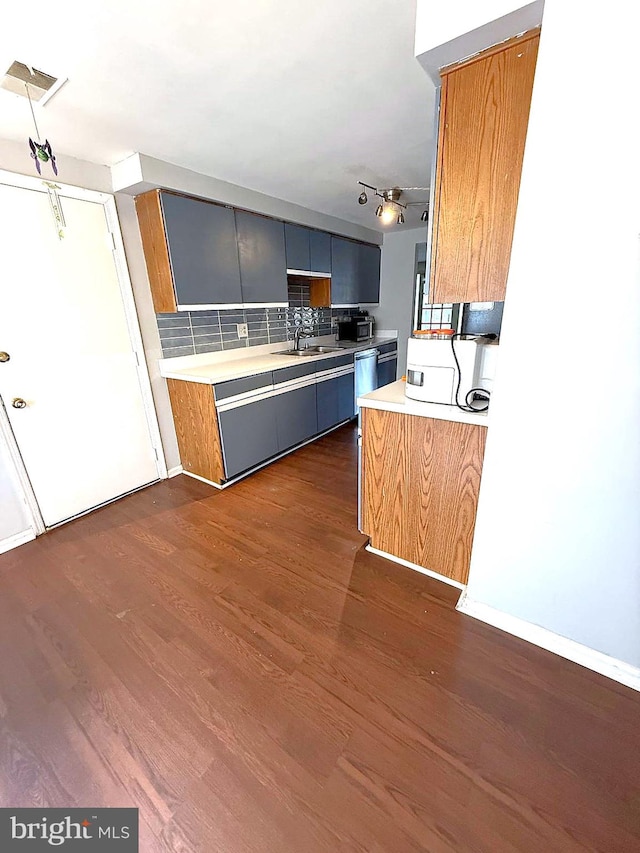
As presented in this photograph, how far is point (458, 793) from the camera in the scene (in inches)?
39.7

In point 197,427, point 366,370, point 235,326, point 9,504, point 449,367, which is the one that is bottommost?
point 9,504

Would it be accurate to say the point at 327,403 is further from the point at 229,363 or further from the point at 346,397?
the point at 229,363

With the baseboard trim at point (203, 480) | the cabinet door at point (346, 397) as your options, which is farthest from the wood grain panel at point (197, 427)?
the cabinet door at point (346, 397)

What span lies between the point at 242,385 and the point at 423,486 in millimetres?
1610

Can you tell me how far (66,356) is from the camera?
224 centimetres

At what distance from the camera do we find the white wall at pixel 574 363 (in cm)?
94

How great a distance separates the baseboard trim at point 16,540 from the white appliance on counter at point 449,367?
2.54 m

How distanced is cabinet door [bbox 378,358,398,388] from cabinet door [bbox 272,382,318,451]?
1.54 m

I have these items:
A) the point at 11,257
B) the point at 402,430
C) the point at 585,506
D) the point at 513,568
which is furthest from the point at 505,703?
the point at 11,257

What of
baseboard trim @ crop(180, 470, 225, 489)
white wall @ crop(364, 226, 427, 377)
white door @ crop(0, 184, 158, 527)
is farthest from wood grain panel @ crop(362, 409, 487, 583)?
white wall @ crop(364, 226, 427, 377)

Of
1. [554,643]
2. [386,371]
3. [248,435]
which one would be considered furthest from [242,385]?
[386,371]

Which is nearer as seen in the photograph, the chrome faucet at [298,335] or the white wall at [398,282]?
the chrome faucet at [298,335]

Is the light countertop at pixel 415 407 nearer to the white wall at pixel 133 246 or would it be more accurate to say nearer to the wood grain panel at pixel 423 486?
the wood grain panel at pixel 423 486

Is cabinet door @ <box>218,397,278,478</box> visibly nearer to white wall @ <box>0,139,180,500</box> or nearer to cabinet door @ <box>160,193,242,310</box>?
white wall @ <box>0,139,180,500</box>
